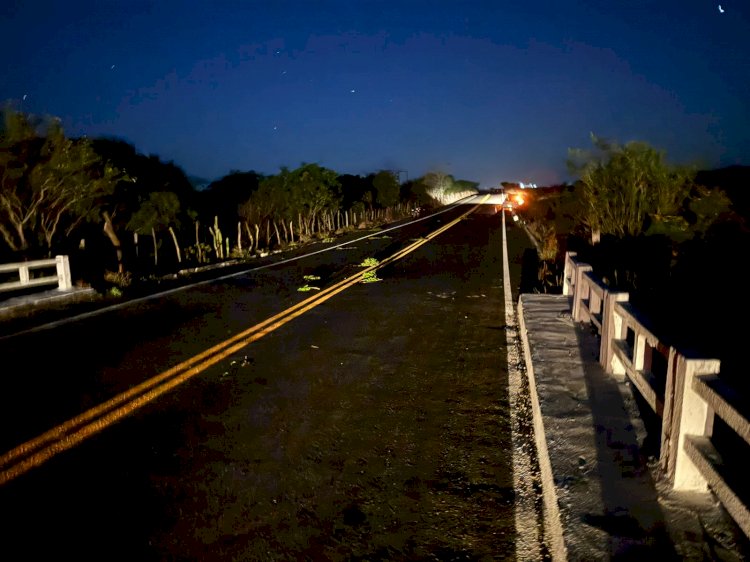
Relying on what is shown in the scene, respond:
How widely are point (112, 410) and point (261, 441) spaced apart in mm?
1744

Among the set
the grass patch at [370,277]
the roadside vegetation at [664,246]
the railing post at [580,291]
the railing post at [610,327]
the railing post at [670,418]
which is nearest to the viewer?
the railing post at [670,418]

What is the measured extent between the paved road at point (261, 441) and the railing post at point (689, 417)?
1.18m

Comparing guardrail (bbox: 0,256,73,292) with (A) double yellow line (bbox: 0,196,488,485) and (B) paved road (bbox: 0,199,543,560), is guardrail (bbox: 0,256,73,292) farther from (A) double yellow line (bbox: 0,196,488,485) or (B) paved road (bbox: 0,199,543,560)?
(A) double yellow line (bbox: 0,196,488,485)

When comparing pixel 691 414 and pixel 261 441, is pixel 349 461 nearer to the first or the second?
pixel 261 441

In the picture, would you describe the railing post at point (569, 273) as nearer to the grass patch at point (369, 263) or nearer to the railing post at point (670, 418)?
the railing post at point (670, 418)

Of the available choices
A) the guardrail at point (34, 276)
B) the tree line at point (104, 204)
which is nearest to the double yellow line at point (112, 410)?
the guardrail at point (34, 276)

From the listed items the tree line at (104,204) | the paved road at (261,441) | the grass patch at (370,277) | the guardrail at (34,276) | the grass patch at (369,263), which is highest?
the tree line at (104,204)

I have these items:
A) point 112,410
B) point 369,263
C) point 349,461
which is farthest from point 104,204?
point 349,461

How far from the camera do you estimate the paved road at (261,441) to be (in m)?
3.46

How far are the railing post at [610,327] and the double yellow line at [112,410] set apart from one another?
4.86 m

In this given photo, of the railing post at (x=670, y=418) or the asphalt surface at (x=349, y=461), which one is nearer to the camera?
the asphalt surface at (x=349, y=461)

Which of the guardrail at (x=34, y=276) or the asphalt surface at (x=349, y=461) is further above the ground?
the guardrail at (x=34, y=276)

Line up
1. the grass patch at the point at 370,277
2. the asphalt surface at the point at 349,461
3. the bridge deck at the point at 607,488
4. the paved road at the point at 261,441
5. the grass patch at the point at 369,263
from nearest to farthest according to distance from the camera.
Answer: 1. the bridge deck at the point at 607,488
2. the asphalt surface at the point at 349,461
3. the paved road at the point at 261,441
4. the grass patch at the point at 370,277
5. the grass patch at the point at 369,263

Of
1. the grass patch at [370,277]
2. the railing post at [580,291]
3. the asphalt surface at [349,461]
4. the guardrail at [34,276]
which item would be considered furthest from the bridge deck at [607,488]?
the guardrail at [34,276]
